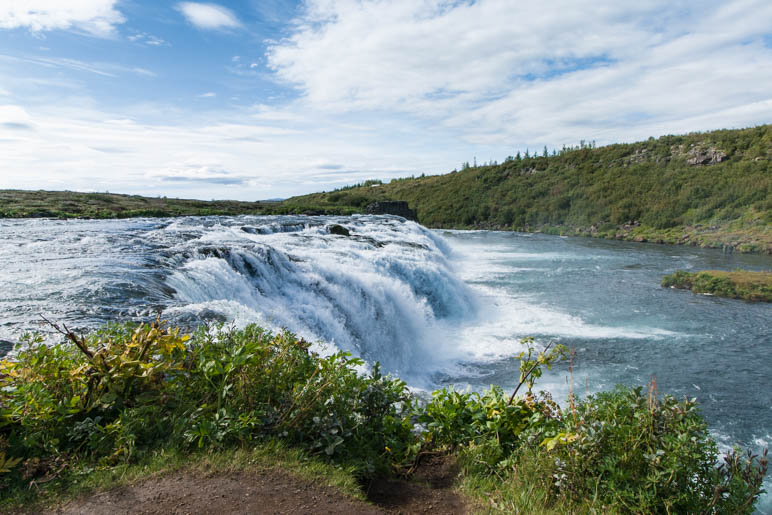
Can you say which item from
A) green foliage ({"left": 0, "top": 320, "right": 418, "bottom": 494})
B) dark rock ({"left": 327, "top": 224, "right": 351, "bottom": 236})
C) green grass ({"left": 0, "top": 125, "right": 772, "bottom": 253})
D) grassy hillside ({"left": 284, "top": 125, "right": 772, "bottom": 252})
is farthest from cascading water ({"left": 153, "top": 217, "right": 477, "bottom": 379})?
grassy hillside ({"left": 284, "top": 125, "right": 772, "bottom": 252})

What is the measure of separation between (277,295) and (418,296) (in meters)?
Result: 5.72

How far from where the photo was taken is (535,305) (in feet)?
51.3

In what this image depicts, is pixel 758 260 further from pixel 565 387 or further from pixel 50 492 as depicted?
pixel 50 492

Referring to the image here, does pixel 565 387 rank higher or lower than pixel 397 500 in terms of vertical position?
lower

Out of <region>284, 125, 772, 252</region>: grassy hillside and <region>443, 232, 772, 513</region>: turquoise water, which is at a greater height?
<region>284, 125, 772, 252</region>: grassy hillside

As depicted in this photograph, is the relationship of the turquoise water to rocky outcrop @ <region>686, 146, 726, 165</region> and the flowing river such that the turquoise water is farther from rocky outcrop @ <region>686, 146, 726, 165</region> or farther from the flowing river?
rocky outcrop @ <region>686, 146, 726, 165</region>

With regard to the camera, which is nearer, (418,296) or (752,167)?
(418,296)

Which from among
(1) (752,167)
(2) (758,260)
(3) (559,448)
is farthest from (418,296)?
(1) (752,167)

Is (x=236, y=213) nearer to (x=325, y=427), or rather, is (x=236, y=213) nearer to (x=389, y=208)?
(x=389, y=208)

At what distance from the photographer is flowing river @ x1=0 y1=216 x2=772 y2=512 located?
23.8 feet

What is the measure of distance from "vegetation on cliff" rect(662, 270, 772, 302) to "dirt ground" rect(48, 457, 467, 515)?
746 inches

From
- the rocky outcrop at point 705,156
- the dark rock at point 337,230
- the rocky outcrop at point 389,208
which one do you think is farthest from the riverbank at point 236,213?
the rocky outcrop at point 705,156

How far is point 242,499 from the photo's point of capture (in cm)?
258

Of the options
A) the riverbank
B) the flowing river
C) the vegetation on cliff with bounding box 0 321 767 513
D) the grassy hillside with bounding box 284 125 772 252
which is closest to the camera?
the vegetation on cliff with bounding box 0 321 767 513
